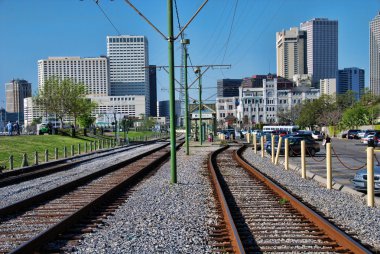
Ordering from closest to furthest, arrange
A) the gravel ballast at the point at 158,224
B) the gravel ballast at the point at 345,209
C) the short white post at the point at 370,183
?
the gravel ballast at the point at 158,224
the gravel ballast at the point at 345,209
the short white post at the point at 370,183

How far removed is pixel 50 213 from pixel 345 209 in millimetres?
6476

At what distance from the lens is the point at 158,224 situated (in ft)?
31.3

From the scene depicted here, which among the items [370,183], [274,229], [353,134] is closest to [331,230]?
[274,229]

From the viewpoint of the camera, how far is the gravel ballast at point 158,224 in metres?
7.66

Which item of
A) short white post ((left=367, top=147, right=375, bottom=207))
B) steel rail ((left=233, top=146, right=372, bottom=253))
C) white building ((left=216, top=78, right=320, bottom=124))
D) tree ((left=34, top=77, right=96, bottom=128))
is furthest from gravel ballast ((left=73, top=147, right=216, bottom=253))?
white building ((left=216, top=78, right=320, bottom=124))

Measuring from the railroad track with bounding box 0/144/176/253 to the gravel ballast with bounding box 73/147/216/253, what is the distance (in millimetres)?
562

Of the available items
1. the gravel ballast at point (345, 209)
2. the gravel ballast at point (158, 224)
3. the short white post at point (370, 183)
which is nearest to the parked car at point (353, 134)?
the gravel ballast at point (345, 209)

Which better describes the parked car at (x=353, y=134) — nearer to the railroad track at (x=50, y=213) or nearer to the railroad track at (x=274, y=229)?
the railroad track at (x=50, y=213)

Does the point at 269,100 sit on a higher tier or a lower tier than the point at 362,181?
higher

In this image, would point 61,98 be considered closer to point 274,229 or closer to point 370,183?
point 370,183

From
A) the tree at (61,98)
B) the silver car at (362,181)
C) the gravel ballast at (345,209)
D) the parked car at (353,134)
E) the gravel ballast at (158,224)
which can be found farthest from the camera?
the tree at (61,98)

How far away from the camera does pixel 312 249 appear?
7.40 meters

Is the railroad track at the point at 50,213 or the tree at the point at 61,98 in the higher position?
the tree at the point at 61,98

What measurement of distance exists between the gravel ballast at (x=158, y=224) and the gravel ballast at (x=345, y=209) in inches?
99.0
